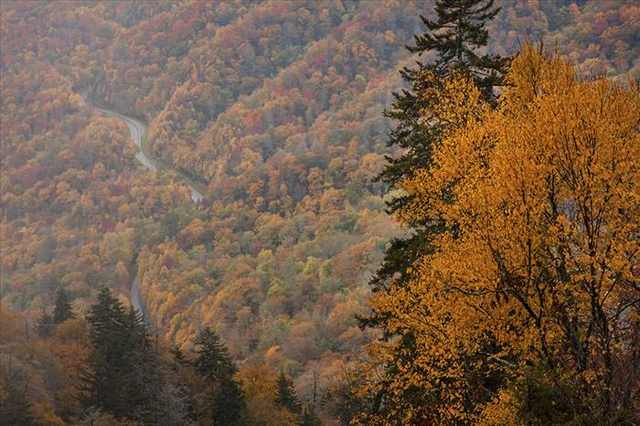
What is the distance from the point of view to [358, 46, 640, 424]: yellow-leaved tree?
12.8 metres

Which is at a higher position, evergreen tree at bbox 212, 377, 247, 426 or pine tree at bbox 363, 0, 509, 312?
pine tree at bbox 363, 0, 509, 312

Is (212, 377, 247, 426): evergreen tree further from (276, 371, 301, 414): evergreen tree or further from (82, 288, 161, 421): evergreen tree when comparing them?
(276, 371, 301, 414): evergreen tree

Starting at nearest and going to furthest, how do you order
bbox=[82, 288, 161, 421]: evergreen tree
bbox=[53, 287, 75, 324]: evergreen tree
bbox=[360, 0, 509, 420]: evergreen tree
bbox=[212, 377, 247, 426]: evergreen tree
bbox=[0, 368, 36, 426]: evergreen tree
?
1. bbox=[360, 0, 509, 420]: evergreen tree
2. bbox=[0, 368, 36, 426]: evergreen tree
3. bbox=[212, 377, 247, 426]: evergreen tree
4. bbox=[82, 288, 161, 421]: evergreen tree
5. bbox=[53, 287, 75, 324]: evergreen tree

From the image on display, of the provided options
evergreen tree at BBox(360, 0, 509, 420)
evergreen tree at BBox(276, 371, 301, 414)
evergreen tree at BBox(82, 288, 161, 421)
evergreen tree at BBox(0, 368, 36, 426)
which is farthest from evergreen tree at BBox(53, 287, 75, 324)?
evergreen tree at BBox(360, 0, 509, 420)

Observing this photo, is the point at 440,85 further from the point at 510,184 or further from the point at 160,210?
the point at 160,210

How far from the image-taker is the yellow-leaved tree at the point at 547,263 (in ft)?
42.0

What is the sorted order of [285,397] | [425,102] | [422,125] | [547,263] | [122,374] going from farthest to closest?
[285,397], [122,374], [425,102], [422,125], [547,263]

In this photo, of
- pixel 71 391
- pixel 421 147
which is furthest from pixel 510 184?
pixel 71 391

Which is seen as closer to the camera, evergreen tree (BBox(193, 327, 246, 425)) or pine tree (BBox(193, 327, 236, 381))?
evergreen tree (BBox(193, 327, 246, 425))

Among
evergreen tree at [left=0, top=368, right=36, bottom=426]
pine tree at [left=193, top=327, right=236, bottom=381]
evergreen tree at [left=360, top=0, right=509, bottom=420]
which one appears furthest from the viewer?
pine tree at [left=193, top=327, right=236, bottom=381]

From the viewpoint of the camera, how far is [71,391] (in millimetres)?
59625

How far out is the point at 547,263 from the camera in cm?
1420

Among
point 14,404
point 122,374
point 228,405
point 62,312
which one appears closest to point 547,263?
point 228,405

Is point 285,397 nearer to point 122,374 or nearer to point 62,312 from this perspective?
point 122,374
